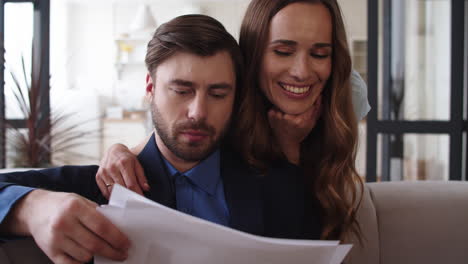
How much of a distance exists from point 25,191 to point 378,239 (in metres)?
1.10

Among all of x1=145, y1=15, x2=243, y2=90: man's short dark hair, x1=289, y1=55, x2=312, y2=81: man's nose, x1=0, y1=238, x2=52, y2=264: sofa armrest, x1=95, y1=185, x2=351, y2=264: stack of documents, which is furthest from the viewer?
x1=289, y1=55, x2=312, y2=81: man's nose

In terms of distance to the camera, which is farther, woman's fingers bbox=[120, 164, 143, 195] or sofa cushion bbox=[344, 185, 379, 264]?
sofa cushion bbox=[344, 185, 379, 264]

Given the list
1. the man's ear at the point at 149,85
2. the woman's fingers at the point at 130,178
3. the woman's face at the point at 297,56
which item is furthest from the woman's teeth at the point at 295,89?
the woman's fingers at the point at 130,178

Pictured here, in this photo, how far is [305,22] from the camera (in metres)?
1.13

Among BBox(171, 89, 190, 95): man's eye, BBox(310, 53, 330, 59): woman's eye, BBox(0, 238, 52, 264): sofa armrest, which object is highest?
BBox(310, 53, 330, 59): woman's eye

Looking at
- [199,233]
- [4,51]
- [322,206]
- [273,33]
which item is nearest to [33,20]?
[4,51]

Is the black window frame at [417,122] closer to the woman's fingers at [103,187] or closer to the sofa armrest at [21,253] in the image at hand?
the woman's fingers at [103,187]

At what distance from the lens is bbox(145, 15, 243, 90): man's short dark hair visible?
3.26 ft

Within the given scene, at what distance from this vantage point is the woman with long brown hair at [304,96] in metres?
1.15

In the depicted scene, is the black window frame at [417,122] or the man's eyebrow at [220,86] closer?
the man's eyebrow at [220,86]

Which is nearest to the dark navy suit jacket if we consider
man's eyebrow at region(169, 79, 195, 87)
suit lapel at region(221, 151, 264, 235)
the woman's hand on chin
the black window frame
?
suit lapel at region(221, 151, 264, 235)

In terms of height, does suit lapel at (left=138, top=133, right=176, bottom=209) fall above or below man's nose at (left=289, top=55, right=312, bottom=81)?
below

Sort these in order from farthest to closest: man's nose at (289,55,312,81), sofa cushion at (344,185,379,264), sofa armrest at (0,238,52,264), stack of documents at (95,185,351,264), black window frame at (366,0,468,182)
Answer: black window frame at (366,0,468,182) → sofa cushion at (344,185,379,264) → man's nose at (289,55,312,81) → sofa armrest at (0,238,52,264) → stack of documents at (95,185,351,264)

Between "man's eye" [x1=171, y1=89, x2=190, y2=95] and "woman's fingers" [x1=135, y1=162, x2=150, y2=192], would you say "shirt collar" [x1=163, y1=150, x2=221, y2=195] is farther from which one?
"man's eye" [x1=171, y1=89, x2=190, y2=95]
